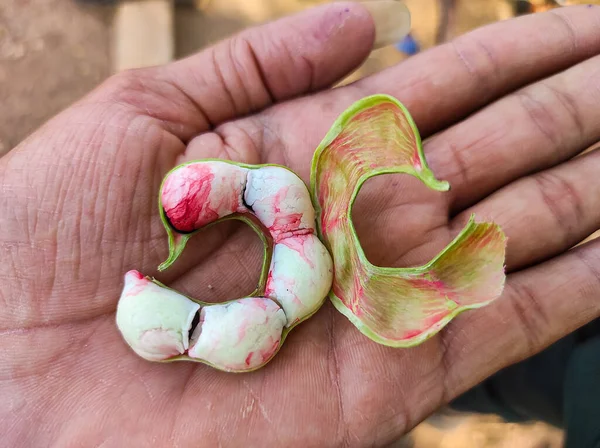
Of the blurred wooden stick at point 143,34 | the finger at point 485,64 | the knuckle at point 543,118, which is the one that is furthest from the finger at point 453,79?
the blurred wooden stick at point 143,34

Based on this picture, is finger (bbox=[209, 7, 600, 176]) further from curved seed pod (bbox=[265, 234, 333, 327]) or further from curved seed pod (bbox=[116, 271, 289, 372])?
curved seed pod (bbox=[116, 271, 289, 372])

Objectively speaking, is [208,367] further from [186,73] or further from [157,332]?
[186,73]

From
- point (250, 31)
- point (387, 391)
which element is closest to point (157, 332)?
point (387, 391)

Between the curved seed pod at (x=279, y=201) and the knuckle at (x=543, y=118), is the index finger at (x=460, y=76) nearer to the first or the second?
the knuckle at (x=543, y=118)

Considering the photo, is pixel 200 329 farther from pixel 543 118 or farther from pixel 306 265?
pixel 543 118

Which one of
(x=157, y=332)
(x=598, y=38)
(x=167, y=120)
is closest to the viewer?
(x=157, y=332)

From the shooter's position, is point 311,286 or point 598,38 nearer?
point 311,286
